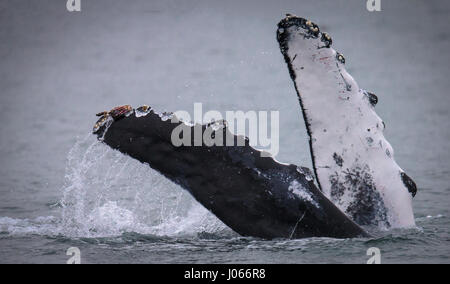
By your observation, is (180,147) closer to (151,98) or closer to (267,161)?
(267,161)

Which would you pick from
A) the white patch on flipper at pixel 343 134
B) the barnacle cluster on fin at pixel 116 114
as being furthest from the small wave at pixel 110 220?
the white patch on flipper at pixel 343 134

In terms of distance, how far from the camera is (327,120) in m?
5.43

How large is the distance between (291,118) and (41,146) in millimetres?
7796

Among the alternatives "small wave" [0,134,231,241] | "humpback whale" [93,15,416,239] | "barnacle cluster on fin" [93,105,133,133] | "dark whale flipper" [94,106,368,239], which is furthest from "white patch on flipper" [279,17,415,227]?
"barnacle cluster on fin" [93,105,133,133]

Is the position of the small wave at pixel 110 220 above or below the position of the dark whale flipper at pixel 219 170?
below

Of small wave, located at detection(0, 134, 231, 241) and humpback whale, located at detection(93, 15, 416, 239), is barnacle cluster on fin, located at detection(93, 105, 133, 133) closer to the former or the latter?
humpback whale, located at detection(93, 15, 416, 239)

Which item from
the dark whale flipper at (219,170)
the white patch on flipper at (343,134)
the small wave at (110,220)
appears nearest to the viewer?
the dark whale flipper at (219,170)

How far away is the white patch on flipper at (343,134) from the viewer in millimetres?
5359

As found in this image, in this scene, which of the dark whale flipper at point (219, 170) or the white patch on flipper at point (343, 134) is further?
the white patch on flipper at point (343, 134)

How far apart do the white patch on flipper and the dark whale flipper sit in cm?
70

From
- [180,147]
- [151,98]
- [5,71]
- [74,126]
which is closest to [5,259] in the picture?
[180,147]

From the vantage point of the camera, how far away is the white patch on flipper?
17.6 ft

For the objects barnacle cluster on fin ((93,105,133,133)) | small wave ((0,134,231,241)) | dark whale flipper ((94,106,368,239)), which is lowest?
small wave ((0,134,231,241))

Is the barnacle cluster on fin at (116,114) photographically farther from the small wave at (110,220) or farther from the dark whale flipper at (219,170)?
the small wave at (110,220)
